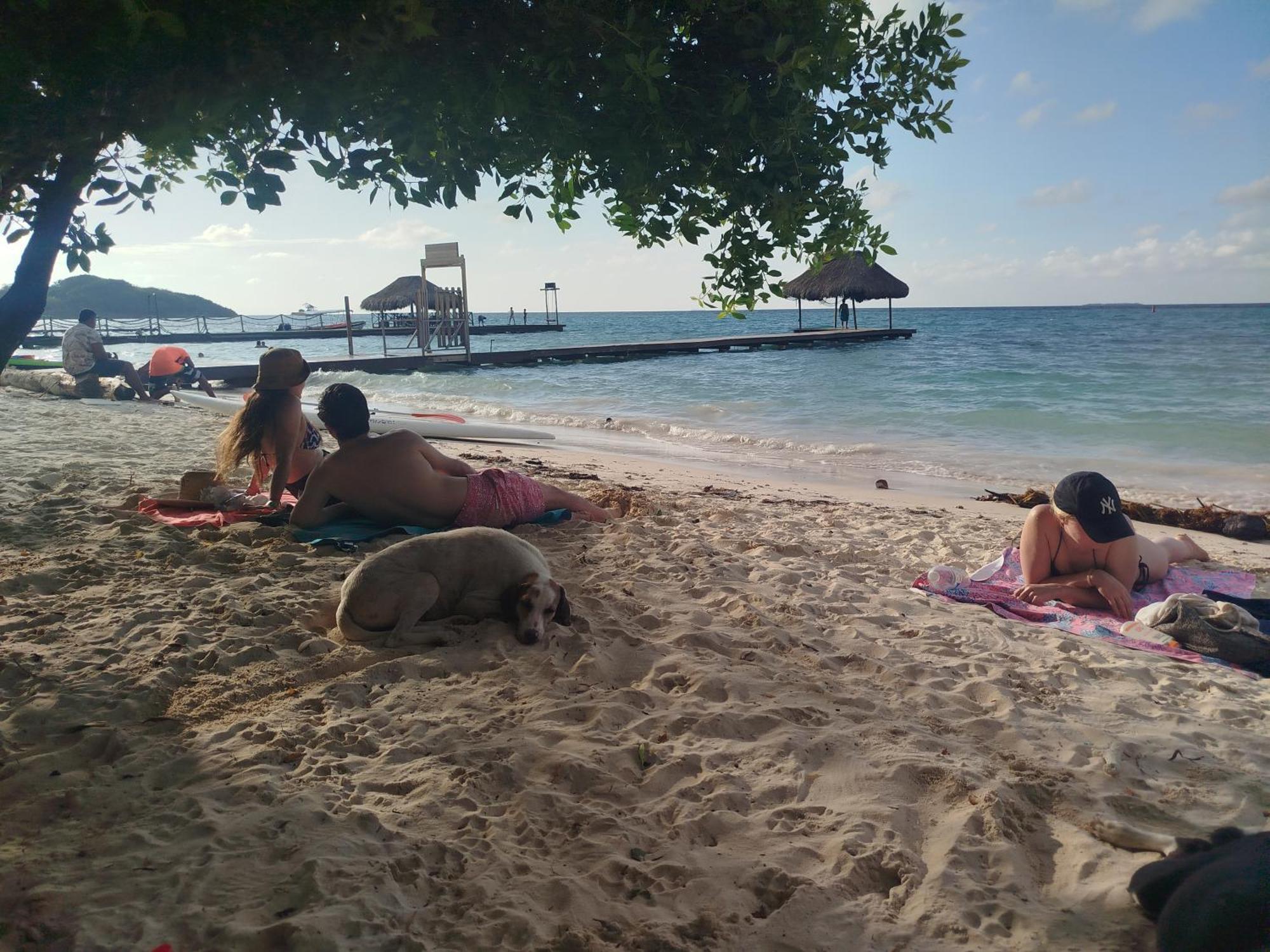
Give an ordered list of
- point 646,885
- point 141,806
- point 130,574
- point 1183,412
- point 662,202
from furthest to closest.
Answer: point 1183,412 → point 130,574 → point 662,202 → point 141,806 → point 646,885

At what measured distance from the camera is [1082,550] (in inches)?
183

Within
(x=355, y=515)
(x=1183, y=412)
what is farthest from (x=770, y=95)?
(x=1183, y=412)

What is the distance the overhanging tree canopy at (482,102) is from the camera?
226cm

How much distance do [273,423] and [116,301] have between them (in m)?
107

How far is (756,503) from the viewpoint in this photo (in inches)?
281

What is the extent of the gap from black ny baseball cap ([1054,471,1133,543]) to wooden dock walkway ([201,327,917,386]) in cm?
1660

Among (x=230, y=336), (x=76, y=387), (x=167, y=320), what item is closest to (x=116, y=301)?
(x=167, y=320)

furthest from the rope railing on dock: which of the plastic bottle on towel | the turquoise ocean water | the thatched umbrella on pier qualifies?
the plastic bottle on towel

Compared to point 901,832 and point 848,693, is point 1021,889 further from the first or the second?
point 848,693

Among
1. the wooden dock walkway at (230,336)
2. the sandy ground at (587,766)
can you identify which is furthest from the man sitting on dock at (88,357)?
the wooden dock walkway at (230,336)

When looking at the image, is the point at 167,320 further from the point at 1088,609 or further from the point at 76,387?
the point at 1088,609

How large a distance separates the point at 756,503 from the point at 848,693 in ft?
13.1

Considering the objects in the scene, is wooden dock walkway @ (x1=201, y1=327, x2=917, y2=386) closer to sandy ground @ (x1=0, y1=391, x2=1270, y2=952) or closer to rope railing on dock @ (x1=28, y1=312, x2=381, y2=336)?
rope railing on dock @ (x1=28, y1=312, x2=381, y2=336)

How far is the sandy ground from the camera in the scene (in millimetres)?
1929
